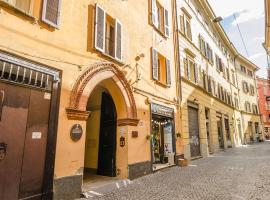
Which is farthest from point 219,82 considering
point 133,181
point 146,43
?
point 133,181

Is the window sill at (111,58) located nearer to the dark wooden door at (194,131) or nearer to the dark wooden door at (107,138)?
the dark wooden door at (107,138)

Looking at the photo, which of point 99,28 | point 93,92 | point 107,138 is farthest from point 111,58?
point 107,138

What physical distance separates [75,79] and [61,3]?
2.15m

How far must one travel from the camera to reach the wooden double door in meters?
4.14

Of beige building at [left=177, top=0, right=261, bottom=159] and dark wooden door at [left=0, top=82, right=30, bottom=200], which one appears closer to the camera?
dark wooden door at [left=0, top=82, right=30, bottom=200]

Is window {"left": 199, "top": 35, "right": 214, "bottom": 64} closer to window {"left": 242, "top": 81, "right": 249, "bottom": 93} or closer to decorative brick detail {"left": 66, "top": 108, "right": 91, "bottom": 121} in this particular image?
decorative brick detail {"left": 66, "top": 108, "right": 91, "bottom": 121}

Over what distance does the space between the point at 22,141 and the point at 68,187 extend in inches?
65.9

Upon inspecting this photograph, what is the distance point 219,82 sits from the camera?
20172mm

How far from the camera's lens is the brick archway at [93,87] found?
18.6 ft

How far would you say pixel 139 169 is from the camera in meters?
7.79

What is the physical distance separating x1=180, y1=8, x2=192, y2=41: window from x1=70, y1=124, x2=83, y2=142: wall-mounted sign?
10.4 metres

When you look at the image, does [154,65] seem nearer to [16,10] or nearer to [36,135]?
[16,10]

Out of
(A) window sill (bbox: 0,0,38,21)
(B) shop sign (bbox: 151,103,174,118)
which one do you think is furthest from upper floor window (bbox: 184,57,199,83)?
(A) window sill (bbox: 0,0,38,21)

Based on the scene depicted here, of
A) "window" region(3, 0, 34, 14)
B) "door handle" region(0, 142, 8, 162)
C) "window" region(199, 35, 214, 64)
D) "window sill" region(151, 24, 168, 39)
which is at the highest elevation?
"window" region(199, 35, 214, 64)
